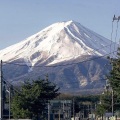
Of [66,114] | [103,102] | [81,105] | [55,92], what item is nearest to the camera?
[55,92]

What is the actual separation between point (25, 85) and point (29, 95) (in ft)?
13.6

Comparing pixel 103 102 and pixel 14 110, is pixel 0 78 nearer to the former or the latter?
pixel 14 110

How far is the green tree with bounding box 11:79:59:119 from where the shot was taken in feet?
189

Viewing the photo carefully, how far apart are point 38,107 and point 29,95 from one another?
1446 mm

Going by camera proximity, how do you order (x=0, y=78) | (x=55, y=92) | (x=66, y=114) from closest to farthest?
1. (x=0, y=78)
2. (x=55, y=92)
3. (x=66, y=114)

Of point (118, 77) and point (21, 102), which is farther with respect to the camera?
point (21, 102)

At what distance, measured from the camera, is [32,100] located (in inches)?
2290

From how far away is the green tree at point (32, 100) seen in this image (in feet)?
189

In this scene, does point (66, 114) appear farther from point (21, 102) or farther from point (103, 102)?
point (21, 102)

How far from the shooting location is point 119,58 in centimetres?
4325

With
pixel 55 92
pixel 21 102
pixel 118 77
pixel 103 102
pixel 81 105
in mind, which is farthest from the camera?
pixel 81 105

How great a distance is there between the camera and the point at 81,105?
12688 cm

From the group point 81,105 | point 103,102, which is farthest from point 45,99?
point 81,105

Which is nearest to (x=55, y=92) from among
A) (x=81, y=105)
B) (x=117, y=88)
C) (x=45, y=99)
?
(x=45, y=99)
